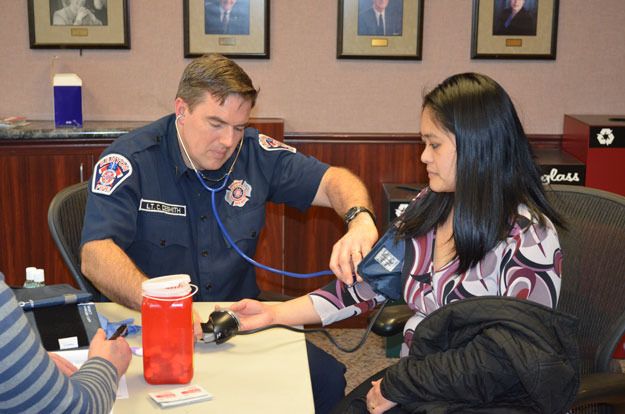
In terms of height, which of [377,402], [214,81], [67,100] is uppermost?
[214,81]

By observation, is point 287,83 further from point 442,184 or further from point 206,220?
point 442,184

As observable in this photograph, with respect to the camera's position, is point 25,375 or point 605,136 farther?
point 605,136

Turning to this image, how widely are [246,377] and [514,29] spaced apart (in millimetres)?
2770

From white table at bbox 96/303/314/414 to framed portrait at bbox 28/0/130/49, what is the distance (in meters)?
2.23

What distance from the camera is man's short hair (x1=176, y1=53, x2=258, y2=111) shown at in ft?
7.70

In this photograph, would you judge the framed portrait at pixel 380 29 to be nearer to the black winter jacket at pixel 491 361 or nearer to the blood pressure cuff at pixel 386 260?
the blood pressure cuff at pixel 386 260

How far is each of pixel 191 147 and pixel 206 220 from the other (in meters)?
0.23

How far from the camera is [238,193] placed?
8.31 feet

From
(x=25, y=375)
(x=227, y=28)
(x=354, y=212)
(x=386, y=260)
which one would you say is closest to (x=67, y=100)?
(x=227, y=28)

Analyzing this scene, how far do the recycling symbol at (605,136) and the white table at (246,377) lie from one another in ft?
7.45

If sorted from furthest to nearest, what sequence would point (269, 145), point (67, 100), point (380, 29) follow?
1. point (380, 29)
2. point (67, 100)
3. point (269, 145)

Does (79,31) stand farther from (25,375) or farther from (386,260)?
(25,375)

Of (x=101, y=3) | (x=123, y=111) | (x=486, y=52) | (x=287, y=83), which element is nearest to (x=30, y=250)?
(x=123, y=111)

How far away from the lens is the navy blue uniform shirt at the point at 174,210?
7.58 ft
